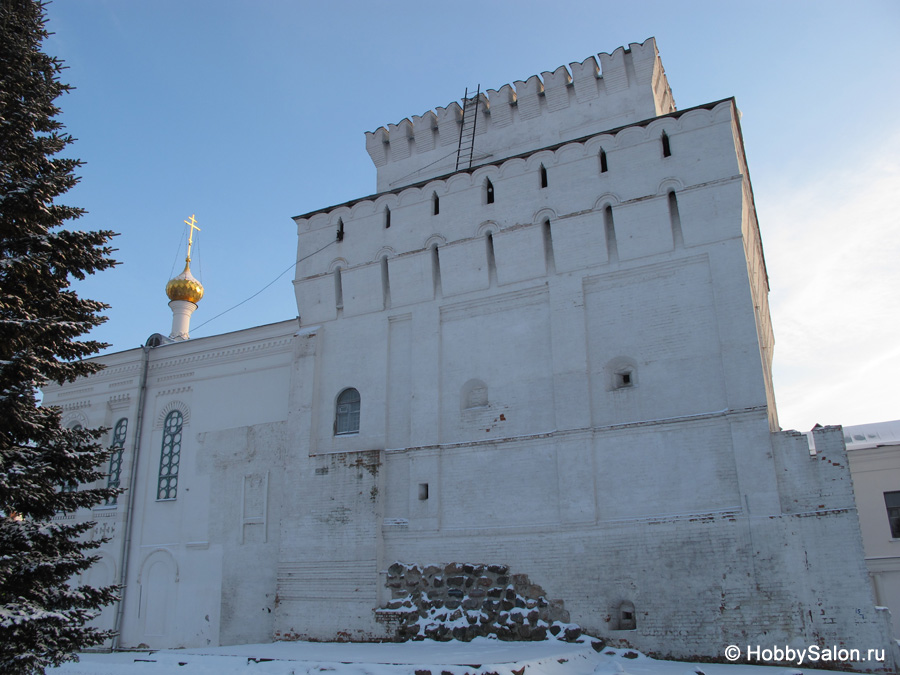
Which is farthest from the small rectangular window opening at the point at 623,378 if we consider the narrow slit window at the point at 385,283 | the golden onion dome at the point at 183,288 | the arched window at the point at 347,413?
the golden onion dome at the point at 183,288

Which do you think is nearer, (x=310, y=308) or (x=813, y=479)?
(x=813, y=479)

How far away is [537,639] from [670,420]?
13.4ft

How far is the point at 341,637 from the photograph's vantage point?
1309 cm

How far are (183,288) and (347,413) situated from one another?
33.7ft

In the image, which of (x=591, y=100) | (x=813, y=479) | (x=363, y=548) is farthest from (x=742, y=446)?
(x=591, y=100)

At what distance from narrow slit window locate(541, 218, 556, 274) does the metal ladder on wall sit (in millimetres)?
3637

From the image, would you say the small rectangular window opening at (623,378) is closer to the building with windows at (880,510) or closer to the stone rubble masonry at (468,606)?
the stone rubble masonry at (468,606)

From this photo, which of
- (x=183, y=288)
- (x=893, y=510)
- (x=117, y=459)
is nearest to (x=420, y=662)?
(x=117, y=459)

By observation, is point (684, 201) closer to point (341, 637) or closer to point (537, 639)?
point (537, 639)

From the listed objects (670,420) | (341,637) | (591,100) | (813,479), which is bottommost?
(341,637)

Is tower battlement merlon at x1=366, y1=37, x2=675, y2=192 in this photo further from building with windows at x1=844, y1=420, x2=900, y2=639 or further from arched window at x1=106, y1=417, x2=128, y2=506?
building with windows at x1=844, y1=420, x2=900, y2=639

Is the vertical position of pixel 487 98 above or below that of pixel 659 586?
above

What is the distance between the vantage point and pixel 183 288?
22.6 meters

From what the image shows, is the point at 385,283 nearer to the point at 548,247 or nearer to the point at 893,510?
the point at 548,247
